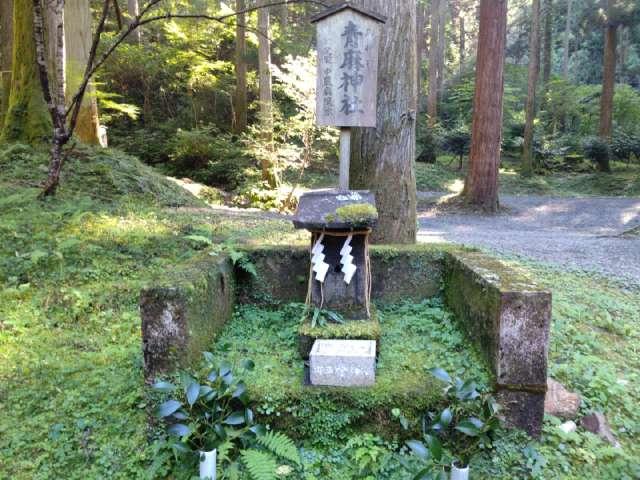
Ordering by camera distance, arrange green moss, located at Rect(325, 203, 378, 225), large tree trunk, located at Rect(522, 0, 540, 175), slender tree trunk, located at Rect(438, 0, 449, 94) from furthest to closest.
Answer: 1. slender tree trunk, located at Rect(438, 0, 449, 94)
2. large tree trunk, located at Rect(522, 0, 540, 175)
3. green moss, located at Rect(325, 203, 378, 225)

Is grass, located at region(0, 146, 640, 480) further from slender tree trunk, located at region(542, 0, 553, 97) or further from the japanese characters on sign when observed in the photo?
slender tree trunk, located at region(542, 0, 553, 97)

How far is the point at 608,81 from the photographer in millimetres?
18688

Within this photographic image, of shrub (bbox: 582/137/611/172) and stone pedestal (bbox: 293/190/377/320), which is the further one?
shrub (bbox: 582/137/611/172)

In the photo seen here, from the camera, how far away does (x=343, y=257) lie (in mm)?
3848

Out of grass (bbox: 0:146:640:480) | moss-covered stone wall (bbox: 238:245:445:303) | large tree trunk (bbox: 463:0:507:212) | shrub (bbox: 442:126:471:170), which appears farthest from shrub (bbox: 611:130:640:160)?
moss-covered stone wall (bbox: 238:245:445:303)

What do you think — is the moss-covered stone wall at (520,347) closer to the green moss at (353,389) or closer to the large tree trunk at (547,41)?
the green moss at (353,389)

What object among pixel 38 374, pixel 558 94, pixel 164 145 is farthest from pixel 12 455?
pixel 558 94

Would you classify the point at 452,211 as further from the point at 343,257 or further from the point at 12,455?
the point at 12,455

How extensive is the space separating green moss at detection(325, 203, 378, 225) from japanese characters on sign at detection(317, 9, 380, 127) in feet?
3.39

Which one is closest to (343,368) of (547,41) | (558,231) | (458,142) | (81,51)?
(81,51)

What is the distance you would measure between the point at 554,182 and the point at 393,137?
1559cm

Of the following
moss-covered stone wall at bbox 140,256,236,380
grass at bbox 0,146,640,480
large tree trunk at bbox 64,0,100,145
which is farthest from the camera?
large tree trunk at bbox 64,0,100,145

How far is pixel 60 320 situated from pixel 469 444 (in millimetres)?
3677

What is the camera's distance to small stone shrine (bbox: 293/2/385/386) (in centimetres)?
306
